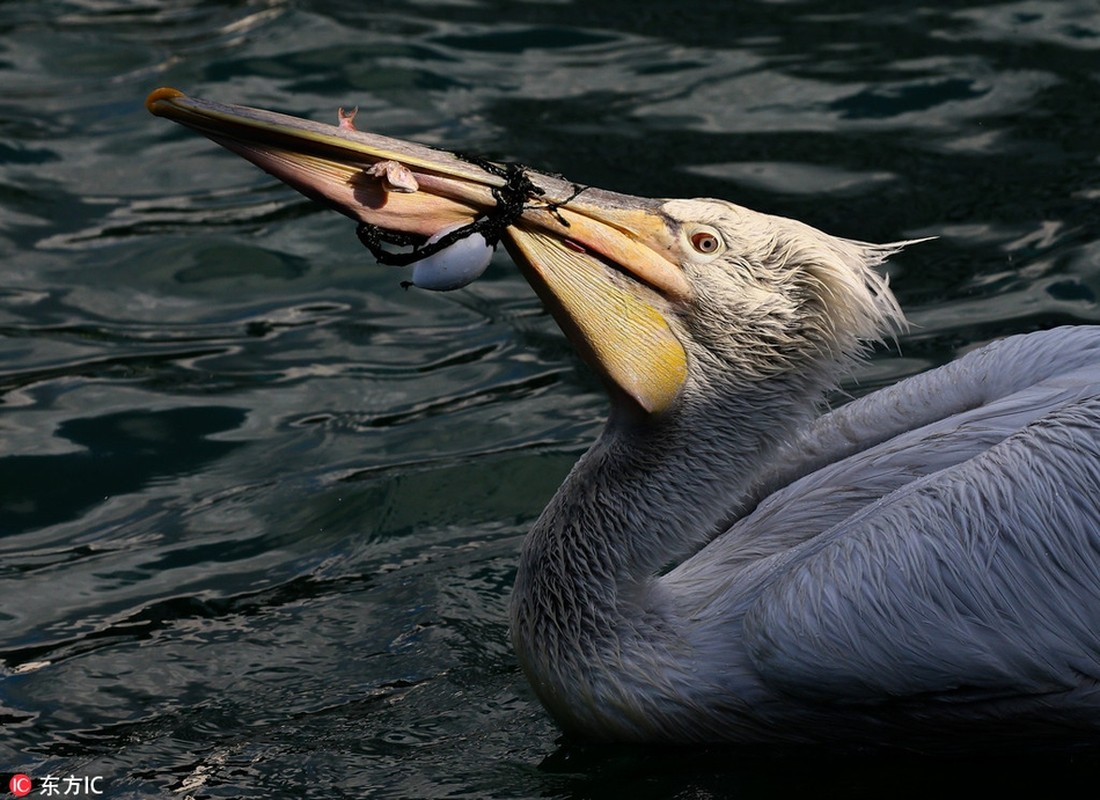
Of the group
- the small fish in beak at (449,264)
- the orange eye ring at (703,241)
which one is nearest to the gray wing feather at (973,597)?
the orange eye ring at (703,241)

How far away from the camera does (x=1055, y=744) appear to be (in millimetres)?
3355

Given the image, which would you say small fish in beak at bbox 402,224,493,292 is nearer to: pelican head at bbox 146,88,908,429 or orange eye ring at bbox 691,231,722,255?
pelican head at bbox 146,88,908,429

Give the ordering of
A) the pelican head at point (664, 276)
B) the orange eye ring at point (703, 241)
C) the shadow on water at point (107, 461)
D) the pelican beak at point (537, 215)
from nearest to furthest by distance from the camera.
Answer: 1. the pelican beak at point (537, 215)
2. the pelican head at point (664, 276)
3. the orange eye ring at point (703, 241)
4. the shadow on water at point (107, 461)

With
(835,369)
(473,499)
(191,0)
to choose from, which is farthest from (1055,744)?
(191,0)

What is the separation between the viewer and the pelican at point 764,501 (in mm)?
3160

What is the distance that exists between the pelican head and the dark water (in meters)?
0.82

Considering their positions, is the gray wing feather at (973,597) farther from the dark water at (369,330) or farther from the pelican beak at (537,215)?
the pelican beak at (537,215)

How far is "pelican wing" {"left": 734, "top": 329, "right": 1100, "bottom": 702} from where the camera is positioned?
3150 mm

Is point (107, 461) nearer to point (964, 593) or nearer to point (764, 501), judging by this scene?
point (764, 501)

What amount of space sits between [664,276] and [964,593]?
0.88 m

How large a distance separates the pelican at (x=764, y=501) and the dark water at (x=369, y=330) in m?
0.22

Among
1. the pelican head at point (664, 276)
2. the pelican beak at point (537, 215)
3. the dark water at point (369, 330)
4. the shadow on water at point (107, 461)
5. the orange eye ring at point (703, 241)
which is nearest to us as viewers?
the pelican beak at point (537, 215)

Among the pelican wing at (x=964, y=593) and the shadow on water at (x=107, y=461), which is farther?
the shadow on water at (x=107, y=461)

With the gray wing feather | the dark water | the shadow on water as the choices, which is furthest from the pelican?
the shadow on water
